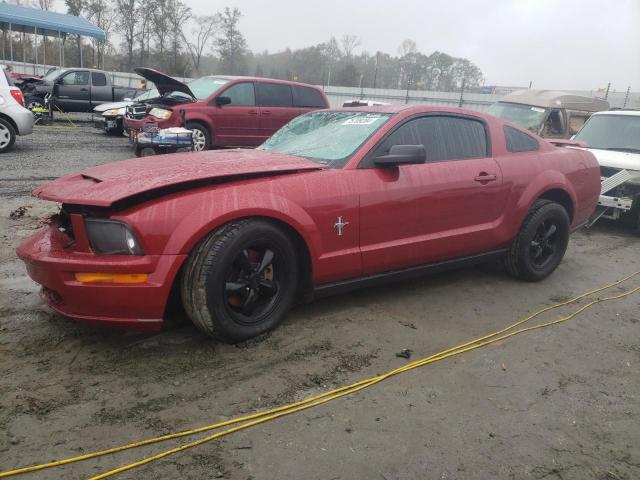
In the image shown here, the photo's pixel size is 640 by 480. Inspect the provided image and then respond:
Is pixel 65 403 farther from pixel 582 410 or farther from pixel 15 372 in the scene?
pixel 582 410

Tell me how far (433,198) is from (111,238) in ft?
7.32

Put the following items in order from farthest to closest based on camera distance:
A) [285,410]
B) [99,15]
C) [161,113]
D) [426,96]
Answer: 1. [99,15]
2. [426,96]
3. [161,113]
4. [285,410]

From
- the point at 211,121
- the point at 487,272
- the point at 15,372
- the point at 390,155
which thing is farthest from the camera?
the point at 211,121

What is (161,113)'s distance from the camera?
9773mm

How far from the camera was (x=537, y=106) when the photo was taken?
10.6 meters

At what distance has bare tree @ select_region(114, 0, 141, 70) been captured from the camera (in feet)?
144

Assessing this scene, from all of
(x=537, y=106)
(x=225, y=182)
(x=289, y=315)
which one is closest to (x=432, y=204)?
(x=289, y=315)

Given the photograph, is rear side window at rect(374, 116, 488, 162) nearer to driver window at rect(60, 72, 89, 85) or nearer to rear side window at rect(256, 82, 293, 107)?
rear side window at rect(256, 82, 293, 107)

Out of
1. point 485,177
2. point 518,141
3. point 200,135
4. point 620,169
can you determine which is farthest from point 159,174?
point 200,135

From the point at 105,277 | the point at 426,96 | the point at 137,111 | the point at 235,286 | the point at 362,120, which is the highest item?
the point at 426,96

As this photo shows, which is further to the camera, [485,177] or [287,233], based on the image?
[485,177]

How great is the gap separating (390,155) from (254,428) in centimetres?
197

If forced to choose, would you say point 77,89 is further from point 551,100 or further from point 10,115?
point 551,100

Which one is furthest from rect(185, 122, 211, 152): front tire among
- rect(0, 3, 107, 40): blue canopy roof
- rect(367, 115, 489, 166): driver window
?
rect(0, 3, 107, 40): blue canopy roof
